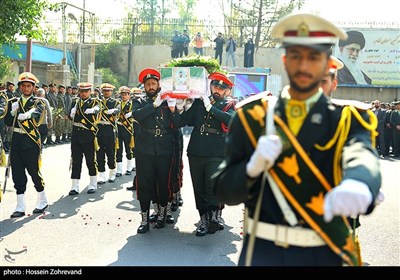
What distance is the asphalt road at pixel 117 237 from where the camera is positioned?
611 cm

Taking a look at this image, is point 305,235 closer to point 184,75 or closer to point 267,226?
point 267,226

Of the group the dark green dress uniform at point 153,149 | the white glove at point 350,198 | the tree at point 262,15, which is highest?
the tree at point 262,15

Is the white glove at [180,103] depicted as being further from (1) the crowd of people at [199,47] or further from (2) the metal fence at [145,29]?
(2) the metal fence at [145,29]

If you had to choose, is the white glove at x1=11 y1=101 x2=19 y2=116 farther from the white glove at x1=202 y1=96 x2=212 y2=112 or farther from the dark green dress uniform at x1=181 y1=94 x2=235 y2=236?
the white glove at x1=202 y1=96 x2=212 y2=112

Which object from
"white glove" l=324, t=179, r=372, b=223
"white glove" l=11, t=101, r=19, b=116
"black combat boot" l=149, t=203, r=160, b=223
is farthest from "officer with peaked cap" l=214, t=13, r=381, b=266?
"white glove" l=11, t=101, r=19, b=116

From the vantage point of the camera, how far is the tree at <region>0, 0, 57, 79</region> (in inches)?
486

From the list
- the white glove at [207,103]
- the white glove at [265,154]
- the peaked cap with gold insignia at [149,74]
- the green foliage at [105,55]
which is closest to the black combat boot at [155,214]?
the white glove at [207,103]

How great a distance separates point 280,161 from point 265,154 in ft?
0.75

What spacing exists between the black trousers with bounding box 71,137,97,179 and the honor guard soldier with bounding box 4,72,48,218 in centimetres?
170

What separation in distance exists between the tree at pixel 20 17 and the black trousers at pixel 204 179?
7182 mm

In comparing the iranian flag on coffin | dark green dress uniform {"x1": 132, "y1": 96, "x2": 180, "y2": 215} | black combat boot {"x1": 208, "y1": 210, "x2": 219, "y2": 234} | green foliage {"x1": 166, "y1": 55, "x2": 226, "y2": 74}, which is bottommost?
black combat boot {"x1": 208, "y1": 210, "x2": 219, "y2": 234}

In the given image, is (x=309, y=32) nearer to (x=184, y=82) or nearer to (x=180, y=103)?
(x=184, y=82)

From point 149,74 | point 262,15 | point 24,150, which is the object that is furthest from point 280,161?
point 262,15

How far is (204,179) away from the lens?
7273 millimetres
